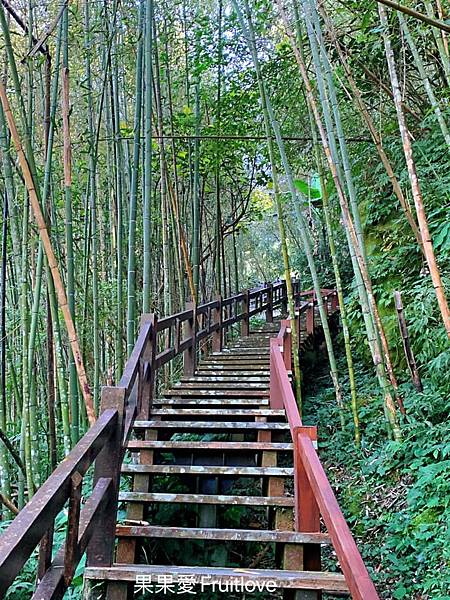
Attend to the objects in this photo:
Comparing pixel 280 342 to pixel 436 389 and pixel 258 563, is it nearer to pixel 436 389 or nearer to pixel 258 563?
pixel 436 389

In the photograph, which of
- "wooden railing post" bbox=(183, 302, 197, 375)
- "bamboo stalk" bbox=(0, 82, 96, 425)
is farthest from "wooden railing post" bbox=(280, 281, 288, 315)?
"bamboo stalk" bbox=(0, 82, 96, 425)

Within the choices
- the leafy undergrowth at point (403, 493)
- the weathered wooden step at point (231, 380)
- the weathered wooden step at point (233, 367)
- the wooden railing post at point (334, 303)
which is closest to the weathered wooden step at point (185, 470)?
the leafy undergrowth at point (403, 493)

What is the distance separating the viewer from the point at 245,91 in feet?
21.9

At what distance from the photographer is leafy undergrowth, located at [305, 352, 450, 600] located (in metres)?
2.81

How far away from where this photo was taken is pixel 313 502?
2281 millimetres

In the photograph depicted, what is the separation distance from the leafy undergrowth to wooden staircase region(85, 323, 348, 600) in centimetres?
56

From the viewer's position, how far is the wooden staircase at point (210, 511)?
2.06m

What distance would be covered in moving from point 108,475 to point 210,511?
0.72m

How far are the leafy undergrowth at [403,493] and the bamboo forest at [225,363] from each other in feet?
0.05

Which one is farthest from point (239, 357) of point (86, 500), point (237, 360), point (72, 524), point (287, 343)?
point (72, 524)

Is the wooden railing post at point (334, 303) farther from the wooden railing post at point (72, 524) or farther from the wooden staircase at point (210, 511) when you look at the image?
the wooden railing post at point (72, 524)

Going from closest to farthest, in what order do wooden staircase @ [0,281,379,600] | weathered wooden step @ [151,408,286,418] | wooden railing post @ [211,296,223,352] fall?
wooden staircase @ [0,281,379,600]
weathered wooden step @ [151,408,286,418]
wooden railing post @ [211,296,223,352]

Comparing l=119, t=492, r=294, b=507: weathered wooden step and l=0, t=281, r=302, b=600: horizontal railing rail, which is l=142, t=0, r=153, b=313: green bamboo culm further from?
l=119, t=492, r=294, b=507: weathered wooden step

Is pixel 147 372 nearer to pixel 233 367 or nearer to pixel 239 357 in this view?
pixel 233 367
